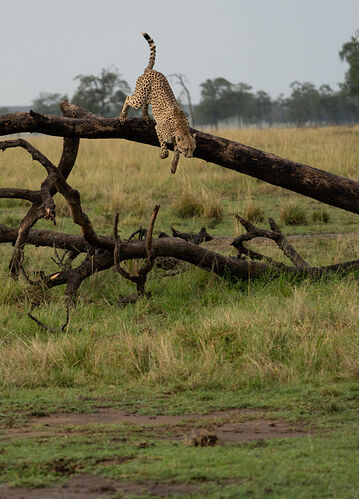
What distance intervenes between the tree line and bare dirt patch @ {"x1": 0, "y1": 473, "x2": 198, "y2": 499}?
156 ft

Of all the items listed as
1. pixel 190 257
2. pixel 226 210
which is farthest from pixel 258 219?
pixel 190 257

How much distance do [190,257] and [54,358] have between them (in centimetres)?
218

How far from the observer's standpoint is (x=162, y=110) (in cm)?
639

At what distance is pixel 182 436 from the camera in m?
3.81

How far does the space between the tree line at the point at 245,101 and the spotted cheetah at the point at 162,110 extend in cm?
4350

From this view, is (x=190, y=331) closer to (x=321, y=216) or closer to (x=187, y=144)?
(x=187, y=144)

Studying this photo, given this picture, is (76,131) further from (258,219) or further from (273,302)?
(258,219)

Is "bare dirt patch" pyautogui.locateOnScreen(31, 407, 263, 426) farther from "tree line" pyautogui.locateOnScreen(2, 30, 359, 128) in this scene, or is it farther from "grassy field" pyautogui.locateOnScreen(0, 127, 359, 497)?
"tree line" pyautogui.locateOnScreen(2, 30, 359, 128)

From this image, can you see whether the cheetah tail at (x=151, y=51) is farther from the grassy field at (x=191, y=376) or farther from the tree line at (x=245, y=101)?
the tree line at (x=245, y=101)

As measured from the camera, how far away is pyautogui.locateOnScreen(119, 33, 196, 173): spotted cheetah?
20.3 feet

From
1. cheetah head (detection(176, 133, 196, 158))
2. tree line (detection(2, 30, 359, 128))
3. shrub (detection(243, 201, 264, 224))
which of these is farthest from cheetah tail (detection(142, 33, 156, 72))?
tree line (detection(2, 30, 359, 128))

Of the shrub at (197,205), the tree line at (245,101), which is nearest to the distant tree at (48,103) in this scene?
the tree line at (245,101)

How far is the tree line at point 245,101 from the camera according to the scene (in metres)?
54.7

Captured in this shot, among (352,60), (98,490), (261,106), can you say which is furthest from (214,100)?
(98,490)
